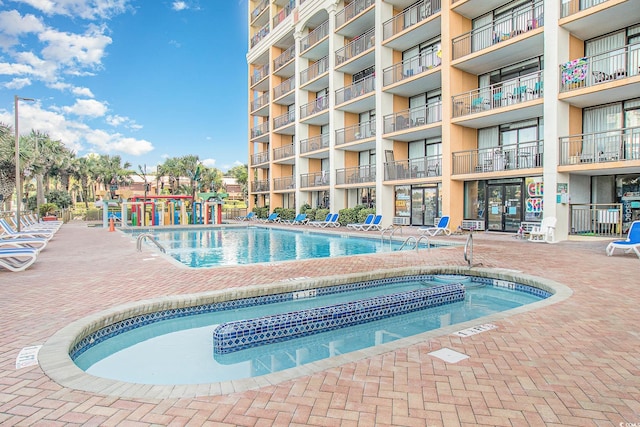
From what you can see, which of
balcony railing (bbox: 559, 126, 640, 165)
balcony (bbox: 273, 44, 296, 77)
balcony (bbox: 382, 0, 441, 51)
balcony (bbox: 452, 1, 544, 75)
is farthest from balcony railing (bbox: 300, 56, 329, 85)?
balcony railing (bbox: 559, 126, 640, 165)

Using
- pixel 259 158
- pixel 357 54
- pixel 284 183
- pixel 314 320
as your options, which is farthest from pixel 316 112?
pixel 314 320

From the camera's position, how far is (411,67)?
67.9ft

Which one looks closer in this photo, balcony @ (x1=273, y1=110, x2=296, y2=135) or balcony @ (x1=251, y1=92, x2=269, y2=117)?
balcony @ (x1=273, y1=110, x2=296, y2=135)

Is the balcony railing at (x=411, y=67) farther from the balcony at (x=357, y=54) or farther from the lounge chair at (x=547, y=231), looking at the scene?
the lounge chair at (x=547, y=231)

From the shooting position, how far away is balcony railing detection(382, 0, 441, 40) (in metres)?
18.9

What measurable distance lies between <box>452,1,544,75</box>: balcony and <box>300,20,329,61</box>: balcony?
10879 mm

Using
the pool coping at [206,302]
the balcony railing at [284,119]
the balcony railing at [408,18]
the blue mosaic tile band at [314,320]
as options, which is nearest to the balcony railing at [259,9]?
the balcony railing at [284,119]

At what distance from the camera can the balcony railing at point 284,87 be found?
97.2 feet

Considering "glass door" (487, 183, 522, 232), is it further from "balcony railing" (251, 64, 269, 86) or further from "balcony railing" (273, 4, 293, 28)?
"balcony railing" (251, 64, 269, 86)

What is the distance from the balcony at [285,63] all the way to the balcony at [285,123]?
10.9 feet

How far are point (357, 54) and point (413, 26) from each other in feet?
15.5

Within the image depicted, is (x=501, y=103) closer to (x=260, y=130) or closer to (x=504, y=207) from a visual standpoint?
(x=504, y=207)

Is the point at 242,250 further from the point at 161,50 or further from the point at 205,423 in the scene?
the point at 161,50

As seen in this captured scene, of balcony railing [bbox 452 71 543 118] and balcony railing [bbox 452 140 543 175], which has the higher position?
balcony railing [bbox 452 71 543 118]
